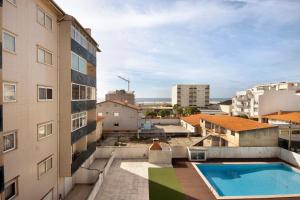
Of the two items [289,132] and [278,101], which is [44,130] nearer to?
[289,132]

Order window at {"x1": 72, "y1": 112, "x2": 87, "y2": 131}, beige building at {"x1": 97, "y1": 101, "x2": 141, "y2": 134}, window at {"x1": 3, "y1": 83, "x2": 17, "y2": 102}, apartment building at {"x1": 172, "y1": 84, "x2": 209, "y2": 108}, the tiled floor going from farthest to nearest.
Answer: apartment building at {"x1": 172, "y1": 84, "x2": 209, "y2": 108} < beige building at {"x1": 97, "y1": 101, "x2": 141, "y2": 134} < the tiled floor < window at {"x1": 72, "y1": 112, "x2": 87, "y2": 131} < window at {"x1": 3, "y1": 83, "x2": 17, "y2": 102}

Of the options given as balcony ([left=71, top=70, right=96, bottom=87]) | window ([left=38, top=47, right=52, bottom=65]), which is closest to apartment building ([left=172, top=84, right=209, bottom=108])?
balcony ([left=71, top=70, right=96, bottom=87])

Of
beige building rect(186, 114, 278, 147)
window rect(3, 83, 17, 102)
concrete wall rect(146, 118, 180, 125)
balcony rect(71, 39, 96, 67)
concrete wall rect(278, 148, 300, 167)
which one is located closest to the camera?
window rect(3, 83, 17, 102)

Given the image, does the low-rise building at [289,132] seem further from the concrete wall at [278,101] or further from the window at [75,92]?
the window at [75,92]

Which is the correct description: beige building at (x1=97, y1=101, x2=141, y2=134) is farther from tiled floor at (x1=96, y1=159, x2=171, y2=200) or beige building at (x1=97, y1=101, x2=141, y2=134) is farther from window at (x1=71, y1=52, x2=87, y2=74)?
window at (x1=71, y1=52, x2=87, y2=74)

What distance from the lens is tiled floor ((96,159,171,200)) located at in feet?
69.5

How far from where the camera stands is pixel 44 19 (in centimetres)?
1656

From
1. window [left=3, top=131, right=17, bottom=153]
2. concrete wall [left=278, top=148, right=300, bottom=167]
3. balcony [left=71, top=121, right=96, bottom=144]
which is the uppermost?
window [left=3, top=131, right=17, bottom=153]

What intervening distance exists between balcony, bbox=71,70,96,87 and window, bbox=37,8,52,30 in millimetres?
3839

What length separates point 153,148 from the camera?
31.2 metres

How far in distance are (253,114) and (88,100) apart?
210 feet

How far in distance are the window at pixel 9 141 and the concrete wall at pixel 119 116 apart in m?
40.1

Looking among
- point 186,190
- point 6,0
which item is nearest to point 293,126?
point 186,190

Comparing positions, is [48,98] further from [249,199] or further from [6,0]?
[249,199]
